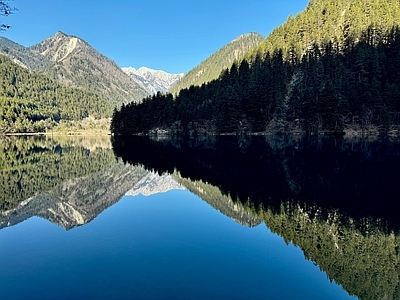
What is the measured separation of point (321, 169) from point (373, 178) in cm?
629

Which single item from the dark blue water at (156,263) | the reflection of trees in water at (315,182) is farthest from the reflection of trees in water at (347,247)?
the reflection of trees in water at (315,182)

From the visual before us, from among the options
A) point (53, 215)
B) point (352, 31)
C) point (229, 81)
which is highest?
point (352, 31)

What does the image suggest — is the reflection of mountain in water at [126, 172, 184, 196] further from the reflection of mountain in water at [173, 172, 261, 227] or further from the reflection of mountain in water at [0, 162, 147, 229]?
the reflection of mountain in water at [173, 172, 261, 227]

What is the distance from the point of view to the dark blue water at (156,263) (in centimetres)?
1045

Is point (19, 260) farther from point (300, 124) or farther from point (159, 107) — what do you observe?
point (159, 107)

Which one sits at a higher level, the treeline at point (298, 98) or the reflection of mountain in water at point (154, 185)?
the treeline at point (298, 98)

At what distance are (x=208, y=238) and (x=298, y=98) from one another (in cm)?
11022

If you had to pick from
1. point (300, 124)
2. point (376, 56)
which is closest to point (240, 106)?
point (300, 124)

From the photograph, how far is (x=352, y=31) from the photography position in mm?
136500

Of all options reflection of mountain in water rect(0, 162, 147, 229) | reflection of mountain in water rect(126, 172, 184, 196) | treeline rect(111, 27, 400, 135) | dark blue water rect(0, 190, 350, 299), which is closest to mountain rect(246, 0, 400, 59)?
treeline rect(111, 27, 400, 135)

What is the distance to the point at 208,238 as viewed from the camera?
16266mm

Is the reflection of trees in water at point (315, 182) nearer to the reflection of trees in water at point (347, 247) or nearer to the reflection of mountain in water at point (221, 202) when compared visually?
the reflection of mountain in water at point (221, 202)

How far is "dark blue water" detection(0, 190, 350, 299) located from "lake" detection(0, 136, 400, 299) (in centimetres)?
5

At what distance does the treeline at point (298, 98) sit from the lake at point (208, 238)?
8210 centimetres
